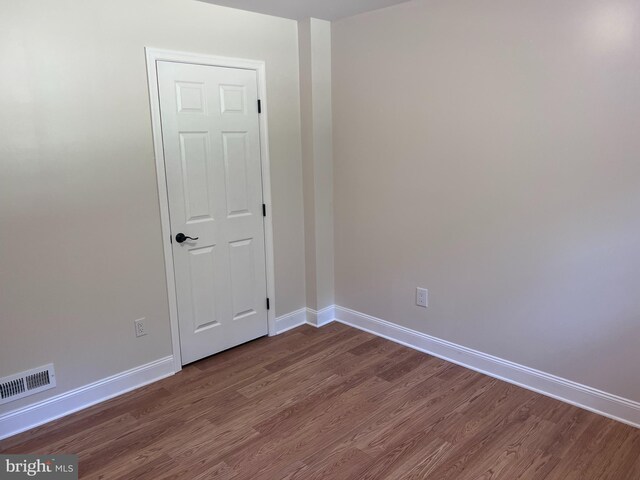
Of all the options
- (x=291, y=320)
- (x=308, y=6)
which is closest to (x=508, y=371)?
(x=291, y=320)

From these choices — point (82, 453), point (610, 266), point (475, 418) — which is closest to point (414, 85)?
point (610, 266)

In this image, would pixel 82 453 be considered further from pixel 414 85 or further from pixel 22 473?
pixel 414 85

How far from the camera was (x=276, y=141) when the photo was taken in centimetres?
347

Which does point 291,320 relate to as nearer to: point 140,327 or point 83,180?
point 140,327

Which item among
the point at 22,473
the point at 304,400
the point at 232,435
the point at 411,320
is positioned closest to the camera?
the point at 22,473

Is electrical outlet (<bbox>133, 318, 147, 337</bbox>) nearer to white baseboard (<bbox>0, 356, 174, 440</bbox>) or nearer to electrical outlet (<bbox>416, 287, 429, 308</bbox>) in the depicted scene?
white baseboard (<bbox>0, 356, 174, 440</bbox>)

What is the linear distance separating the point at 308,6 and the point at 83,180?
1805 millimetres

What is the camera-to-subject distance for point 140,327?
2.90m

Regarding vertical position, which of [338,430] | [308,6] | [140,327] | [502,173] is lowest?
[338,430]

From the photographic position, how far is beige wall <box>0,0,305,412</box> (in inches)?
92.1

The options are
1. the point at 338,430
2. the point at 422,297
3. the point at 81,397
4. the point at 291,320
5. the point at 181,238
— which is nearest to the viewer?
the point at 338,430

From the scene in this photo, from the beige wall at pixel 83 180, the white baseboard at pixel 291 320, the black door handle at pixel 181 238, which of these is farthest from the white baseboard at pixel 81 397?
the white baseboard at pixel 291 320

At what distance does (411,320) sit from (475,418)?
3.21 ft

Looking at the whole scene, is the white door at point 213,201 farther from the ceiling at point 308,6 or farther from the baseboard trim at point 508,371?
the baseboard trim at point 508,371
